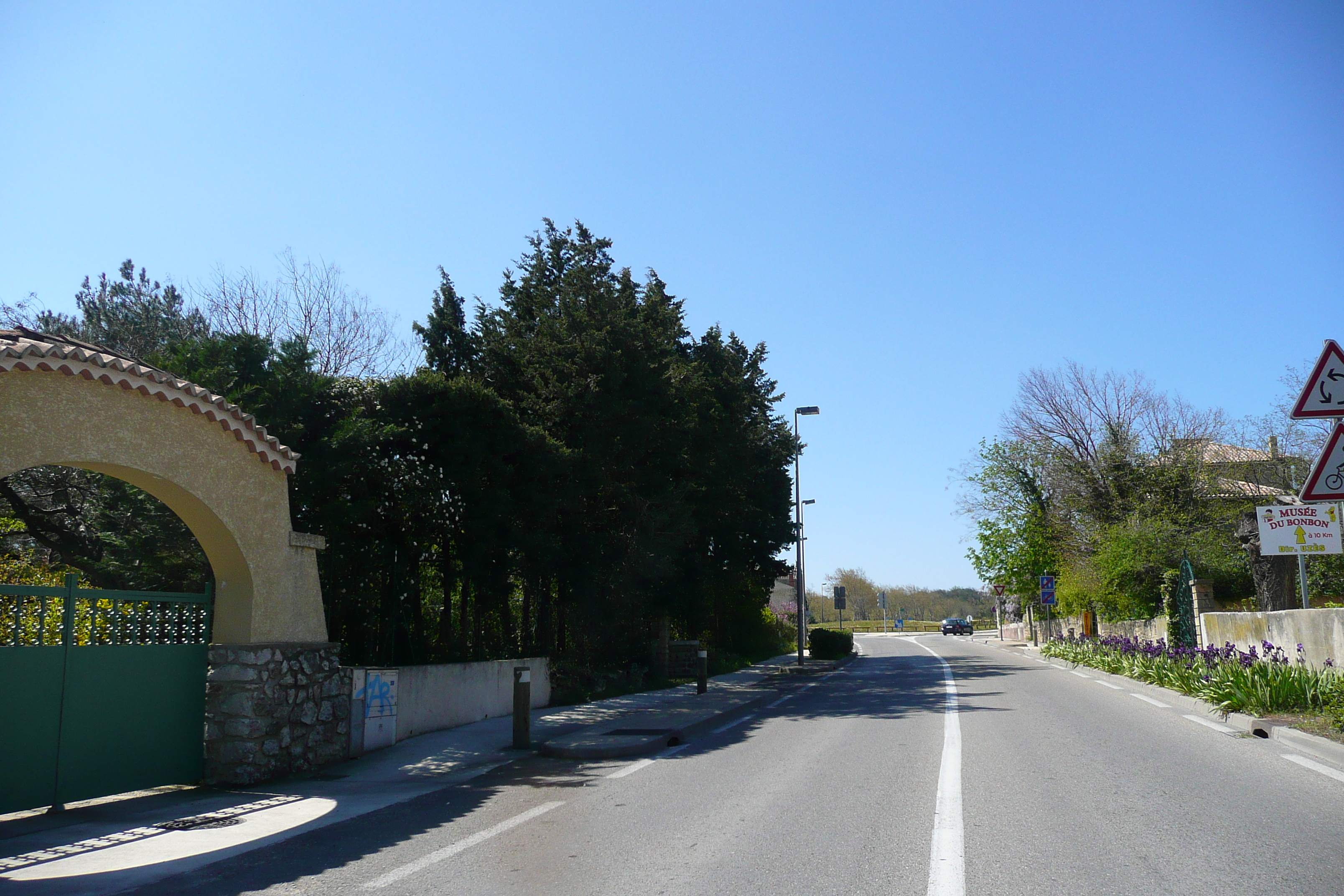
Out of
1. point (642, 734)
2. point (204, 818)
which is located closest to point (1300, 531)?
point (642, 734)

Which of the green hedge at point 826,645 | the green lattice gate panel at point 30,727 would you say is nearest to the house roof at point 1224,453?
the green hedge at point 826,645

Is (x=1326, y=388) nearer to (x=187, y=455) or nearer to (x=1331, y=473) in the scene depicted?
(x=1331, y=473)

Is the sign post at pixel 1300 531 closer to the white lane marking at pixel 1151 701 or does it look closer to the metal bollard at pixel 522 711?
the white lane marking at pixel 1151 701

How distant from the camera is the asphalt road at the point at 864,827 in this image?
5.38 metres

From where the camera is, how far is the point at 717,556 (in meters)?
30.3

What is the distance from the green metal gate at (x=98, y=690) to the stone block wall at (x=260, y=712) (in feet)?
0.75

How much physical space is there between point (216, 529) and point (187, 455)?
2.92 feet

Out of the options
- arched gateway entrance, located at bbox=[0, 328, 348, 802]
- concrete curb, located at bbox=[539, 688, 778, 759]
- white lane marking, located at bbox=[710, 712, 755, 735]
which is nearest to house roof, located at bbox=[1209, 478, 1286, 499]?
concrete curb, located at bbox=[539, 688, 778, 759]

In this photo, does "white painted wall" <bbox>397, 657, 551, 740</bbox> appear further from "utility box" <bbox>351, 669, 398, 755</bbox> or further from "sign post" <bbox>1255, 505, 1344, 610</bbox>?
"sign post" <bbox>1255, 505, 1344, 610</bbox>

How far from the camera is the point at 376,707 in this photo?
11711 millimetres

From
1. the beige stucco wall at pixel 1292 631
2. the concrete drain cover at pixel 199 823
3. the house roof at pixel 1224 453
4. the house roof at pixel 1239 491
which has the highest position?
the house roof at pixel 1224 453

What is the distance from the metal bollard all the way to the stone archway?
262cm

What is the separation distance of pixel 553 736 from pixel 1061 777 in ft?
23.1

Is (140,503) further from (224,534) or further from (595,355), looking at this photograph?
(595,355)
